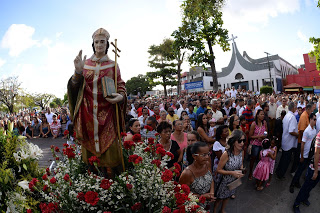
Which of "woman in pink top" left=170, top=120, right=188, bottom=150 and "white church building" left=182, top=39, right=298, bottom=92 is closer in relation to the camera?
"woman in pink top" left=170, top=120, right=188, bottom=150

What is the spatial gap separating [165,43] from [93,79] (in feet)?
97.9

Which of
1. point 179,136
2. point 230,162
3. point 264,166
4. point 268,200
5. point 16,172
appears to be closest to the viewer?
point 16,172

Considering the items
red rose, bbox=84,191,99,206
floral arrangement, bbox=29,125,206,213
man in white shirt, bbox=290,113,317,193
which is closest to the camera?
red rose, bbox=84,191,99,206

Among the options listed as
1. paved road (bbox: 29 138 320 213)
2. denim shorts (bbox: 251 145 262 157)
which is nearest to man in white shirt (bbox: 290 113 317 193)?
paved road (bbox: 29 138 320 213)

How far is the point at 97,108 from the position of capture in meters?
2.85

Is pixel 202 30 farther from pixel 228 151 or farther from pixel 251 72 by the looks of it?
pixel 251 72

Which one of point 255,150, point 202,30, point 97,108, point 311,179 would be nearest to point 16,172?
point 97,108

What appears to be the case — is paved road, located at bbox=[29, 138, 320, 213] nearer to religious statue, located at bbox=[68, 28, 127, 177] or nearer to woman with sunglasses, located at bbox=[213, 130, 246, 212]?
woman with sunglasses, located at bbox=[213, 130, 246, 212]

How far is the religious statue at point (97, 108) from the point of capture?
2789 millimetres

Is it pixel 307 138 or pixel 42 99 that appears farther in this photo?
pixel 42 99

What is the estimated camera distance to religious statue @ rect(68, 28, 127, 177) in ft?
9.15

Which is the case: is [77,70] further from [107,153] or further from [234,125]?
[234,125]

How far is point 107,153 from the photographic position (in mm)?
2787

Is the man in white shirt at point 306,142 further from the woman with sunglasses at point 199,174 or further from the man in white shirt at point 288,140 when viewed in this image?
the woman with sunglasses at point 199,174
